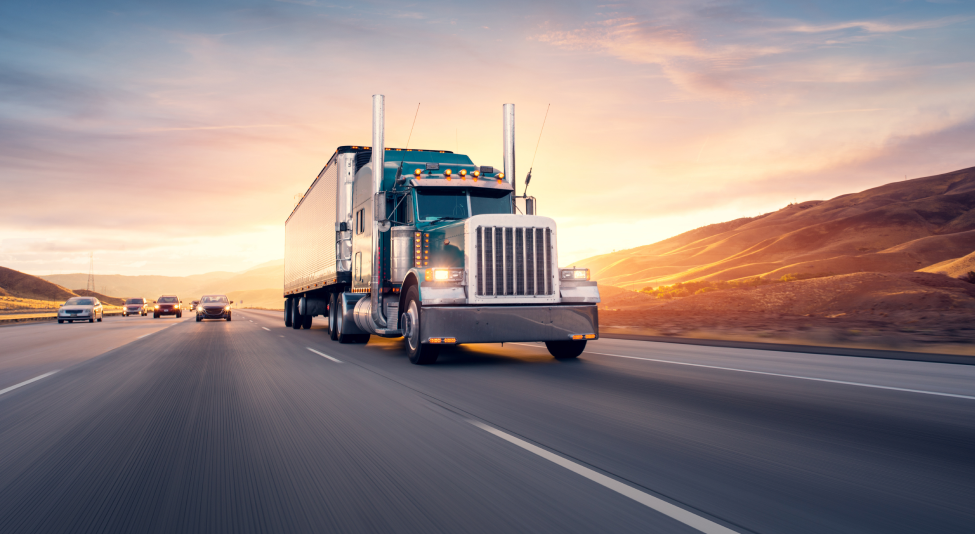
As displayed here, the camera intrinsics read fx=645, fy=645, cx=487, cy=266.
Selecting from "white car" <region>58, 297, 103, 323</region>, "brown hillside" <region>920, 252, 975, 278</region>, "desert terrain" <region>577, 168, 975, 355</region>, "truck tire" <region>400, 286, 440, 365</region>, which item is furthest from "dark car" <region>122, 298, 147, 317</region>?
"brown hillside" <region>920, 252, 975, 278</region>

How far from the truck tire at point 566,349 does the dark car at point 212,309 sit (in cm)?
3246

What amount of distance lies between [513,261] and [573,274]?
4.38 feet

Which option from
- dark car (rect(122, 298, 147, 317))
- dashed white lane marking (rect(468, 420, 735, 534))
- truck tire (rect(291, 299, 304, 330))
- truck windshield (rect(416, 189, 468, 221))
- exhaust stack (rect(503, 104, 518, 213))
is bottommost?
dashed white lane marking (rect(468, 420, 735, 534))

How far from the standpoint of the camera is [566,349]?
41.9 ft

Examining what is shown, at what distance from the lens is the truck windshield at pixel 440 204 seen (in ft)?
42.8

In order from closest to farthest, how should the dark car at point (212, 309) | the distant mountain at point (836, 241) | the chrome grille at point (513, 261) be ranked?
1. the chrome grille at point (513, 261)
2. the dark car at point (212, 309)
3. the distant mountain at point (836, 241)

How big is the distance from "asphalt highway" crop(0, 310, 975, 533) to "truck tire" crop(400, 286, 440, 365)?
108 centimetres

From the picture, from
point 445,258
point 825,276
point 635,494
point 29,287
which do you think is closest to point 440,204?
point 445,258

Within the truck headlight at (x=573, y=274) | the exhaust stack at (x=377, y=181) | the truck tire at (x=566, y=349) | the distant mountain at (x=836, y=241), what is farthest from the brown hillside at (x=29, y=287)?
the truck headlight at (x=573, y=274)

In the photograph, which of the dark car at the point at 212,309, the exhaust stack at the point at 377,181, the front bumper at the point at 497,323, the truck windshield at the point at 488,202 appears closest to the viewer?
the front bumper at the point at 497,323

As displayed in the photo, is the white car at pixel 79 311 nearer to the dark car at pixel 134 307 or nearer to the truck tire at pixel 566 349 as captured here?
the dark car at pixel 134 307

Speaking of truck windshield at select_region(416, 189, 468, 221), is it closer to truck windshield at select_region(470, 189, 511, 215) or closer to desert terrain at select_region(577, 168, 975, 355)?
truck windshield at select_region(470, 189, 511, 215)

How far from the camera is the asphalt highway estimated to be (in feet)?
12.3

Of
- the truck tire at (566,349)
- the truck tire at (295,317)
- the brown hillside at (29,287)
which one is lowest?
the truck tire at (566,349)
